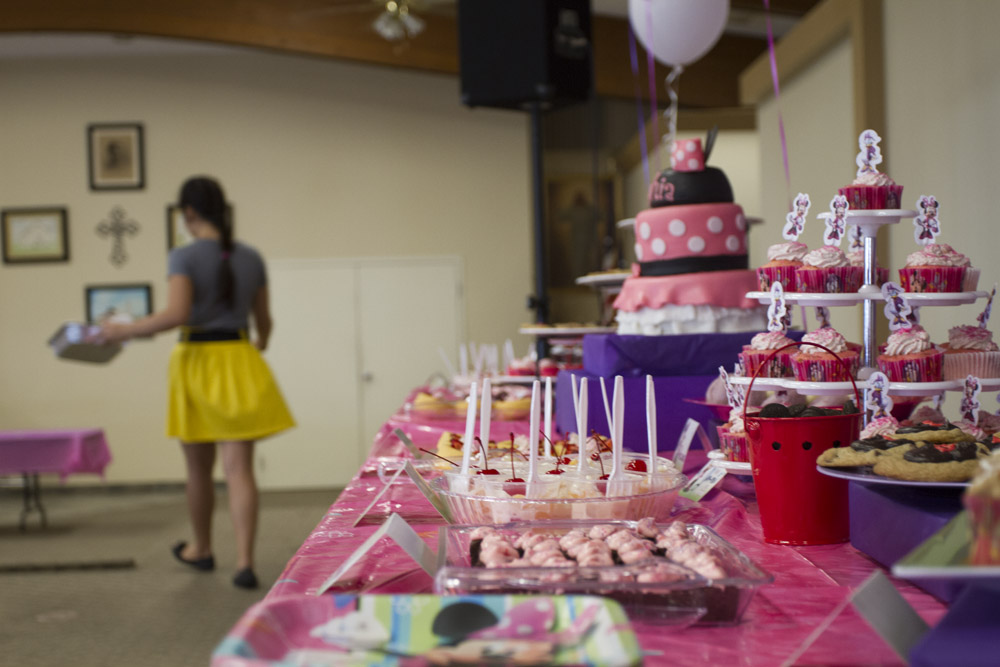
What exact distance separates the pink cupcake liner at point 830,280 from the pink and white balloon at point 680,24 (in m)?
1.93

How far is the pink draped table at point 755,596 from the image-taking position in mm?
683

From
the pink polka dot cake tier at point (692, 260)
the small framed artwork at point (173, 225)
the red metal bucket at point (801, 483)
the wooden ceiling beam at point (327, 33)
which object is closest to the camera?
the red metal bucket at point (801, 483)

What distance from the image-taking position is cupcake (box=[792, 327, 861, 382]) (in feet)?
3.89

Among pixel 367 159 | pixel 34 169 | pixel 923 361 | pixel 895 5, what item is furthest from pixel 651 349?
pixel 34 169

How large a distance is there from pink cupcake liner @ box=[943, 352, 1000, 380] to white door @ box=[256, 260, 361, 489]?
5.43 m

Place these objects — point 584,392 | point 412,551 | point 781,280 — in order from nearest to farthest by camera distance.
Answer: point 412,551 → point 584,392 → point 781,280

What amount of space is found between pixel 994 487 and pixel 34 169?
679 cm

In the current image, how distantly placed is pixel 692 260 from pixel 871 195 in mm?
592

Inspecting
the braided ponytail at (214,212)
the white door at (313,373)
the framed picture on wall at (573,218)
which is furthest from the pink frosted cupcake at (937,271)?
the framed picture on wall at (573,218)

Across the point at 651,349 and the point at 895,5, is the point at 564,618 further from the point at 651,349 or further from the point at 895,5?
the point at 895,5

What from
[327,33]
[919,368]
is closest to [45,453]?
[327,33]

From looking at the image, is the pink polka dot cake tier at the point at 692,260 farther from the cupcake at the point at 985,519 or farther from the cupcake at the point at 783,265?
the cupcake at the point at 985,519

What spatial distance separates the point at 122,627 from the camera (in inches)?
129

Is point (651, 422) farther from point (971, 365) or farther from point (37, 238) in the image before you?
point (37, 238)
